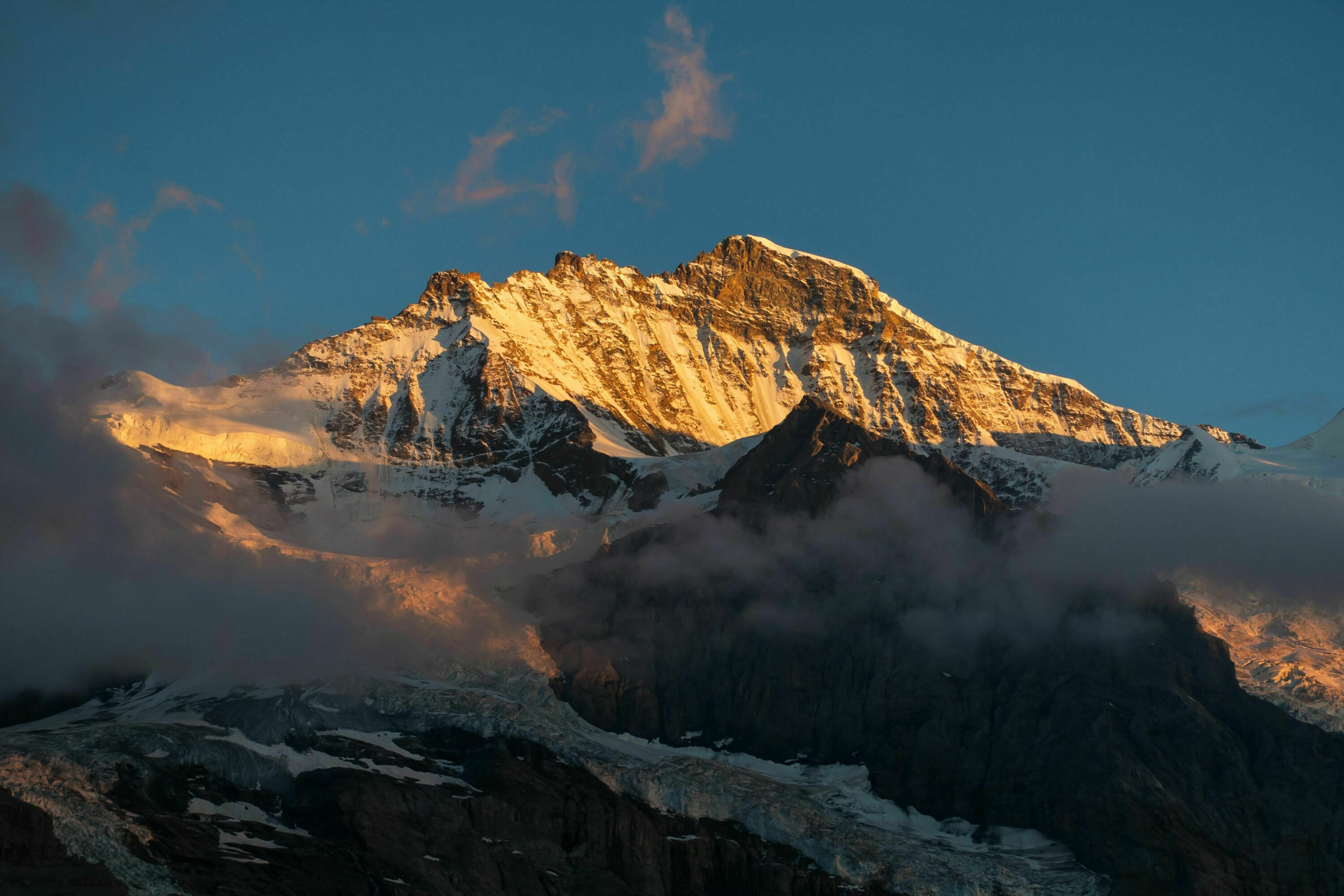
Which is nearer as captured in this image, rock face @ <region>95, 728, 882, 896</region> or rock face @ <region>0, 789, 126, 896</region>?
rock face @ <region>0, 789, 126, 896</region>

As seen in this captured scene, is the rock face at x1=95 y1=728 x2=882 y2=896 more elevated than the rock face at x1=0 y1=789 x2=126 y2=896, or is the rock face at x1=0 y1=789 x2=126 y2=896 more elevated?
the rock face at x1=95 y1=728 x2=882 y2=896

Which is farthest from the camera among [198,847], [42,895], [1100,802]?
[1100,802]

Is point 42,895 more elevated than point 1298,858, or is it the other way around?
point 1298,858

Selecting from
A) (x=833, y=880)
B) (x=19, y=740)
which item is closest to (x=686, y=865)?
(x=833, y=880)

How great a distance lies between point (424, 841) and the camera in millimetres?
194000

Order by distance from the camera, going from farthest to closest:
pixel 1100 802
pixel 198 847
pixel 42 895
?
pixel 1100 802 < pixel 198 847 < pixel 42 895

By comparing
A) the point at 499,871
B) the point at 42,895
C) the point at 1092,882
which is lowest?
the point at 42,895

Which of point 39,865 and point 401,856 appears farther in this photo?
Result: point 401,856

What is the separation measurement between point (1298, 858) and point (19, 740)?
527 feet

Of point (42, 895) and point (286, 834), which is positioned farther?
point (286, 834)

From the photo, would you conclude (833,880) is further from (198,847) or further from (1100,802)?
(198,847)

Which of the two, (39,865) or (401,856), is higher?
(401,856)

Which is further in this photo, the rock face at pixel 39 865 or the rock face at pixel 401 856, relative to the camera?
the rock face at pixel 401 856

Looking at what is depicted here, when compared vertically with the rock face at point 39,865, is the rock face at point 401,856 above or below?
above
